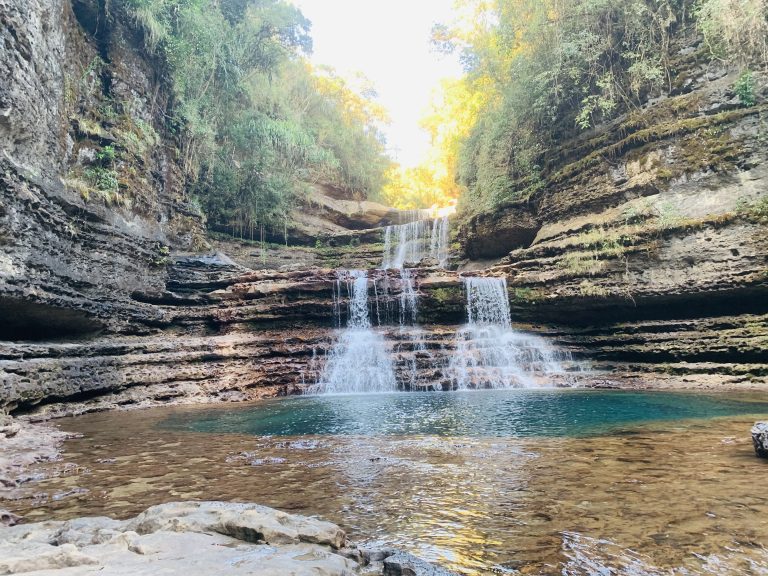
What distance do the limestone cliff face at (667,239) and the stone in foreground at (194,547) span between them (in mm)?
13064

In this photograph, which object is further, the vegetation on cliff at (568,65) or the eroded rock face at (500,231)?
the eroded rock face at (500,231)

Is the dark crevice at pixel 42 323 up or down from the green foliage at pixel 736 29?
down

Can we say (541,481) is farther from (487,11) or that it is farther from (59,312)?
(487,11)

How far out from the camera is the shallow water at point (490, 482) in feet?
9.57

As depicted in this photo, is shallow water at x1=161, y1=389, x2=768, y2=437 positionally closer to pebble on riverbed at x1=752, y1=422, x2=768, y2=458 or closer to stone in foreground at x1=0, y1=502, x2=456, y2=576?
pebble on riverbed at x1=752, y1=422, x2=768, y2=458

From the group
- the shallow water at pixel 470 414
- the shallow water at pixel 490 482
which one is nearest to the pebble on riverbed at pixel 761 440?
the shallow water at pixel 490 482

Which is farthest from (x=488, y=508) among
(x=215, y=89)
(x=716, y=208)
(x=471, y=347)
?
(x=215, y=89)

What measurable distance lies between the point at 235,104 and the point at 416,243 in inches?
460

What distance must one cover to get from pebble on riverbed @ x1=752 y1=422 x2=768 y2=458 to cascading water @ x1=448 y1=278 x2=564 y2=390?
29.1ft

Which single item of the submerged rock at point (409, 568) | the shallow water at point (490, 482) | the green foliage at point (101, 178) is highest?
the green foliage at point (101, 178)

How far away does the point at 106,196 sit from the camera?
13.9 metres

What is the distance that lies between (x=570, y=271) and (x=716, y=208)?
14.0 feet

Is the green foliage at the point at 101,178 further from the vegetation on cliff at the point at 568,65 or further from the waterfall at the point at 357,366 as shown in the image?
the vegetation on cliff at the point at 568,65

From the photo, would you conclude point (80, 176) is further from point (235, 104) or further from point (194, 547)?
point (194, 547)
